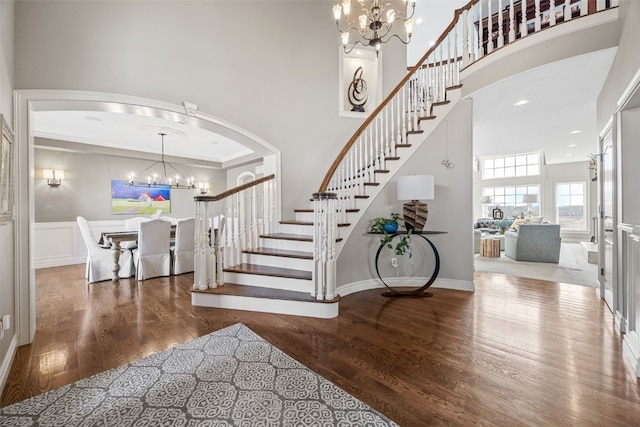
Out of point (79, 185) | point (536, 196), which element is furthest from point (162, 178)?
point (536, 196)

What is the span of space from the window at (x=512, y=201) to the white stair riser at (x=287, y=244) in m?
8.37

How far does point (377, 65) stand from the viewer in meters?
4.55

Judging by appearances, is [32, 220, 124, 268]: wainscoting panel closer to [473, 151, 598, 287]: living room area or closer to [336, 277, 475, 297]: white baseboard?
[336, 277, 475, 297]: white baseboard

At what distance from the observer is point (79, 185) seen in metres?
5.74

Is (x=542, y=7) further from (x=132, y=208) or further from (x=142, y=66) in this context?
(x=132, y=208)

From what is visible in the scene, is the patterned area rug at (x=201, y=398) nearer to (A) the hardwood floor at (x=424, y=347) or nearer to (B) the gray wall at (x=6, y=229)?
(A) the hardwood floor at (x=424, y=347)

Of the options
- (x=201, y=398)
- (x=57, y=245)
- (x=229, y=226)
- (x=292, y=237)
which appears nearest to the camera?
(x=201, y=398)

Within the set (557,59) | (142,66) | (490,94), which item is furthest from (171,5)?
(557,59)

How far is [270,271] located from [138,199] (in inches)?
211

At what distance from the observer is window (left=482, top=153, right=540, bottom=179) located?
8.49 meters

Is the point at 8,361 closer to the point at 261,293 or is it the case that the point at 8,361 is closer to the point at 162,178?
the point at 261,293

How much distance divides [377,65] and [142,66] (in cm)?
346

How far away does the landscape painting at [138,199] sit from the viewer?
624 centimetres

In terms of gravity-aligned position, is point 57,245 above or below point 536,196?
below
